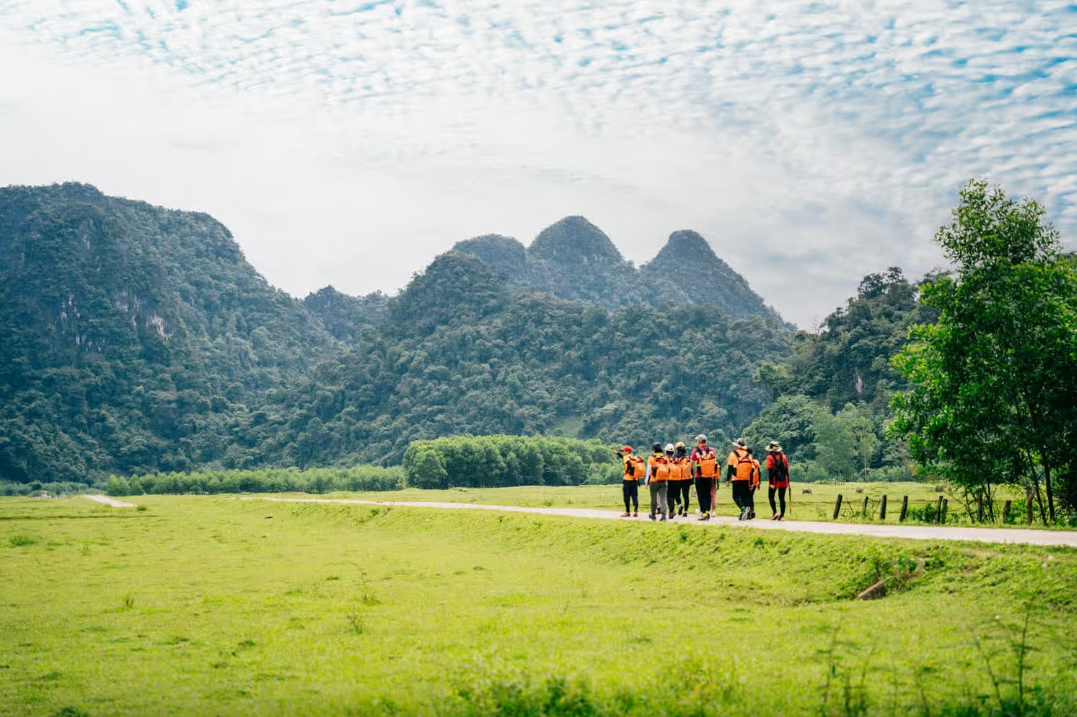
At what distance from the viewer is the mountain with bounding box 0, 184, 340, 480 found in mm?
140750

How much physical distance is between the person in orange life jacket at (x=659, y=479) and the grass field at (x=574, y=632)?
7.90 feet

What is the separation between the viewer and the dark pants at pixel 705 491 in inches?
1000

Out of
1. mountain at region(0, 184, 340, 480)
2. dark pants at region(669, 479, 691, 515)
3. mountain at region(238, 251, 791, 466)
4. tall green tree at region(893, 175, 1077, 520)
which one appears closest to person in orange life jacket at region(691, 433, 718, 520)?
dark pants at region(669, 479, 691, 515)

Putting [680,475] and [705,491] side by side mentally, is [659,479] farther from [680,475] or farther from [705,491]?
[705,491]

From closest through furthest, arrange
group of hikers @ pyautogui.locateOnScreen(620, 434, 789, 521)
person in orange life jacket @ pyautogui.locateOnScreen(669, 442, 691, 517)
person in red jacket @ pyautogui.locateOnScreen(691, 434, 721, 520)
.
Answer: group of hikers @ pyautogui.locateOnScreen(620, 434, 789, 521) → person in red jacket @ pyautogui.locateOnScreen(691, 434, 721, 520) → person in orange life jacket @ pyautogui.locateOnScreen(669, 442, 691, 517)

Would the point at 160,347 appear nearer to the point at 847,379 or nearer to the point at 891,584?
the point at 847,379

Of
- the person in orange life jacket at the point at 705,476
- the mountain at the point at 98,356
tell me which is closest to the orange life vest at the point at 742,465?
the person in orange life jacket at the point at 705,476

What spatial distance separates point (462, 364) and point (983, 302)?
422 feet

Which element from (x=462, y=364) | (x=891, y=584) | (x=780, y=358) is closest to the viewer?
(x=891, y=584)

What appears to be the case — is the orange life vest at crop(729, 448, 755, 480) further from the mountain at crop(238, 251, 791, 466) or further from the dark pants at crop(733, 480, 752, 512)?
the mountain at crop(238, 251, 791, 466)

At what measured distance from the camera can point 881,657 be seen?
1080 centimetres

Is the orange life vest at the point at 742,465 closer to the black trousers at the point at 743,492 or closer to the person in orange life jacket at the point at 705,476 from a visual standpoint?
the black trousers at the point at 743,492

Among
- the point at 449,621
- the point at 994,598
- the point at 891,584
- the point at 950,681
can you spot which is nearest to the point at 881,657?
the point at 950,681

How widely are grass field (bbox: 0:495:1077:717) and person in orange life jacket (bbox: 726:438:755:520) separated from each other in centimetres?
295
